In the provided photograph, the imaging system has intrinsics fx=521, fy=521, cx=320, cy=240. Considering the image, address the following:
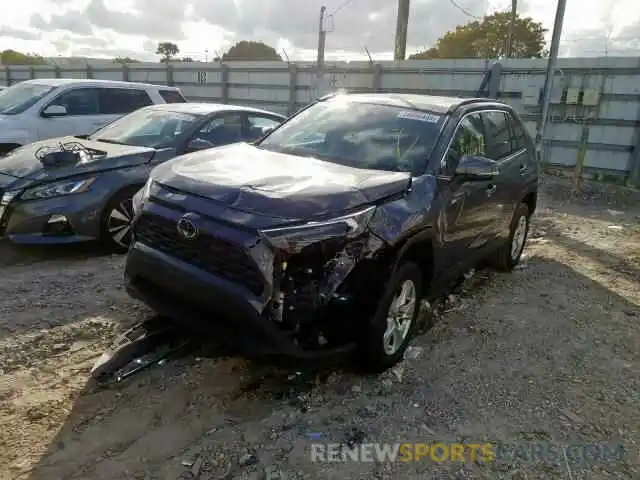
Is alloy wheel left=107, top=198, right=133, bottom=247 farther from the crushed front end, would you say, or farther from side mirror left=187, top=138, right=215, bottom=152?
the crushed front end

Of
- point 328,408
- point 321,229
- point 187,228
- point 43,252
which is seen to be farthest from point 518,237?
point 43,252

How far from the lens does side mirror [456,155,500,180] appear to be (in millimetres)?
3553

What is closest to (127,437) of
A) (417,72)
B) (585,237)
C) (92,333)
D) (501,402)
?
(92,333)

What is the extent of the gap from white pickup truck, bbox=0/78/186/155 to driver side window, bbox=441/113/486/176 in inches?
235

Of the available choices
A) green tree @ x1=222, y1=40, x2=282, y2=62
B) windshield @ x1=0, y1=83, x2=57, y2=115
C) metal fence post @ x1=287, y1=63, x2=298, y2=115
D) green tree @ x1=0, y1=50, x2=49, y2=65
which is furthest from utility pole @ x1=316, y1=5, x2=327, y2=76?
green tree @ x1=222, y1=40, x2=282, y2=62

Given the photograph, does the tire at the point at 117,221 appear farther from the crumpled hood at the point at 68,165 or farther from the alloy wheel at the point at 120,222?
the crumpled hood at the point at 68,165

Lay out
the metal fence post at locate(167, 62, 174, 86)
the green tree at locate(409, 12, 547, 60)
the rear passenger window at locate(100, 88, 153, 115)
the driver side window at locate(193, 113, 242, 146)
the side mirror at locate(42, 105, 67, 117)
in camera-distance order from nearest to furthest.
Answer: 1. the driver side window at locate(193, 113, 242, 146)
2. the side mirror at locate(42, 105, 67, 117)
3. the rear passenger window at locate(100, 88, 153, 115)
4. the metal fence post at locate(167, 62, 174, 86)
5. the green tree at locate(409, 12, 547, 60)

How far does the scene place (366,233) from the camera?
277 cm

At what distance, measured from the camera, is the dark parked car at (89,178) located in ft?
15.1

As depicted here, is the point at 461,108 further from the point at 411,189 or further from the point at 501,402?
the point at 501,402

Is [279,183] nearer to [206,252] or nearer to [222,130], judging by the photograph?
[206,252]

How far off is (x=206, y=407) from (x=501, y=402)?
1.70m

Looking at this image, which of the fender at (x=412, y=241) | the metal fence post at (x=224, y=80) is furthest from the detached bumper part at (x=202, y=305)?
the metal fence post at (x=224, y=80)

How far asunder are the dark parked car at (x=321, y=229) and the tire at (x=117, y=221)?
65.7 inches
